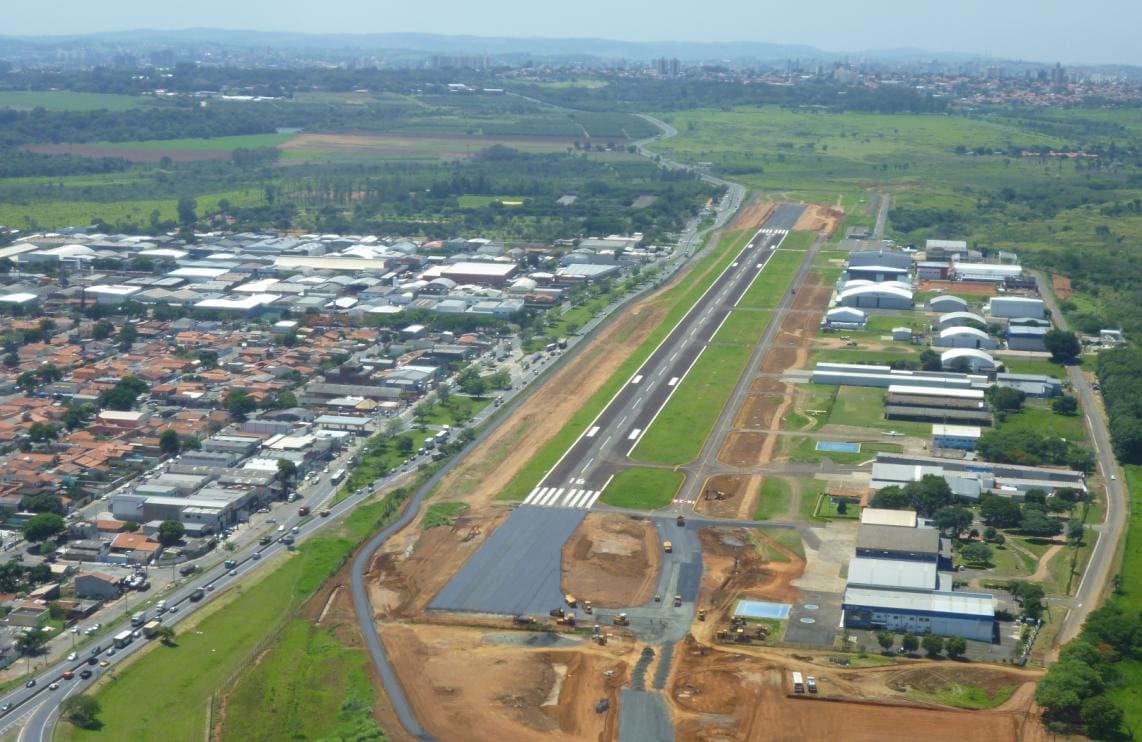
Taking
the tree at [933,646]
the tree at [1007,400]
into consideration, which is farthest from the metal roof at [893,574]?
the tree at [1007,400]

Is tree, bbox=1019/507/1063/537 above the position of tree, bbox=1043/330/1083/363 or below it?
above

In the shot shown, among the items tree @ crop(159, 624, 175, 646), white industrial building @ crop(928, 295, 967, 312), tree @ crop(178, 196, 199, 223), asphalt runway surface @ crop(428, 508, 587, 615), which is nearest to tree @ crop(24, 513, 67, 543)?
tree @ crop(159, 624, 175, 646)

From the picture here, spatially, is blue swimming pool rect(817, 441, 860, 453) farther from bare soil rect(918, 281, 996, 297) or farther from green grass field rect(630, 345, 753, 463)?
bare soil rect(918, 281, 996, 297)

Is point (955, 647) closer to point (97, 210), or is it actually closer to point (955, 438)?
point (955, 438)

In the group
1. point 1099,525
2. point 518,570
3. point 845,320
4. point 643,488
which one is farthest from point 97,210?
point 1099,525

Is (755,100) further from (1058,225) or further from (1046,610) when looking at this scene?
(1046,610)

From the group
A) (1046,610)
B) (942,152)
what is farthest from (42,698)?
(942,152)
